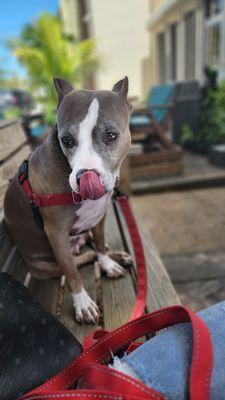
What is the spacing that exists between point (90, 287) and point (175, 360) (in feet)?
2.66

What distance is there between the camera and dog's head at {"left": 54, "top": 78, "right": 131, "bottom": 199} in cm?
98

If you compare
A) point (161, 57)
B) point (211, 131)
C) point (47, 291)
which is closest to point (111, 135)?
point (47, 291)

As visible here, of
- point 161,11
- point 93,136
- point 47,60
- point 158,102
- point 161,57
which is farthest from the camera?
point 161,57

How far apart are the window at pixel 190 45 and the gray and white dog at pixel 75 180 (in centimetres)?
768

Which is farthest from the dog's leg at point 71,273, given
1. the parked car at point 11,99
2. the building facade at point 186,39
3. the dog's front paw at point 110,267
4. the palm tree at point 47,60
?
the parked car at point 11,99

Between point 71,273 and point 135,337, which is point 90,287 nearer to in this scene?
point 71,273

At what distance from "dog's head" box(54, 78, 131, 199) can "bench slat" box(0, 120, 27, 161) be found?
67 centimetres

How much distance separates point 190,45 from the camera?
816cm

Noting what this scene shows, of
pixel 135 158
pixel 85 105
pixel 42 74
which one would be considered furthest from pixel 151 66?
pixel 85 105

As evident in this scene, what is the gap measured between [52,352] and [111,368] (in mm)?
226

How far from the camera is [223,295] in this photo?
7.73 ft

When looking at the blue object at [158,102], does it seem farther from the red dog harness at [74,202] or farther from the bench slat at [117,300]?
the bench slat at [117,300]

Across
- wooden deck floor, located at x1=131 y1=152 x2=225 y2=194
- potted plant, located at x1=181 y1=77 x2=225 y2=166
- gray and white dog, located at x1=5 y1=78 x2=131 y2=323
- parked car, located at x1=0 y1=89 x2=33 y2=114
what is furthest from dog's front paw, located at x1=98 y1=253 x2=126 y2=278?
parked car, located at x1=0 y1=89 x2=33 y2=114

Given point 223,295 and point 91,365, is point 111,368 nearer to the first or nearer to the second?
point 91,365
